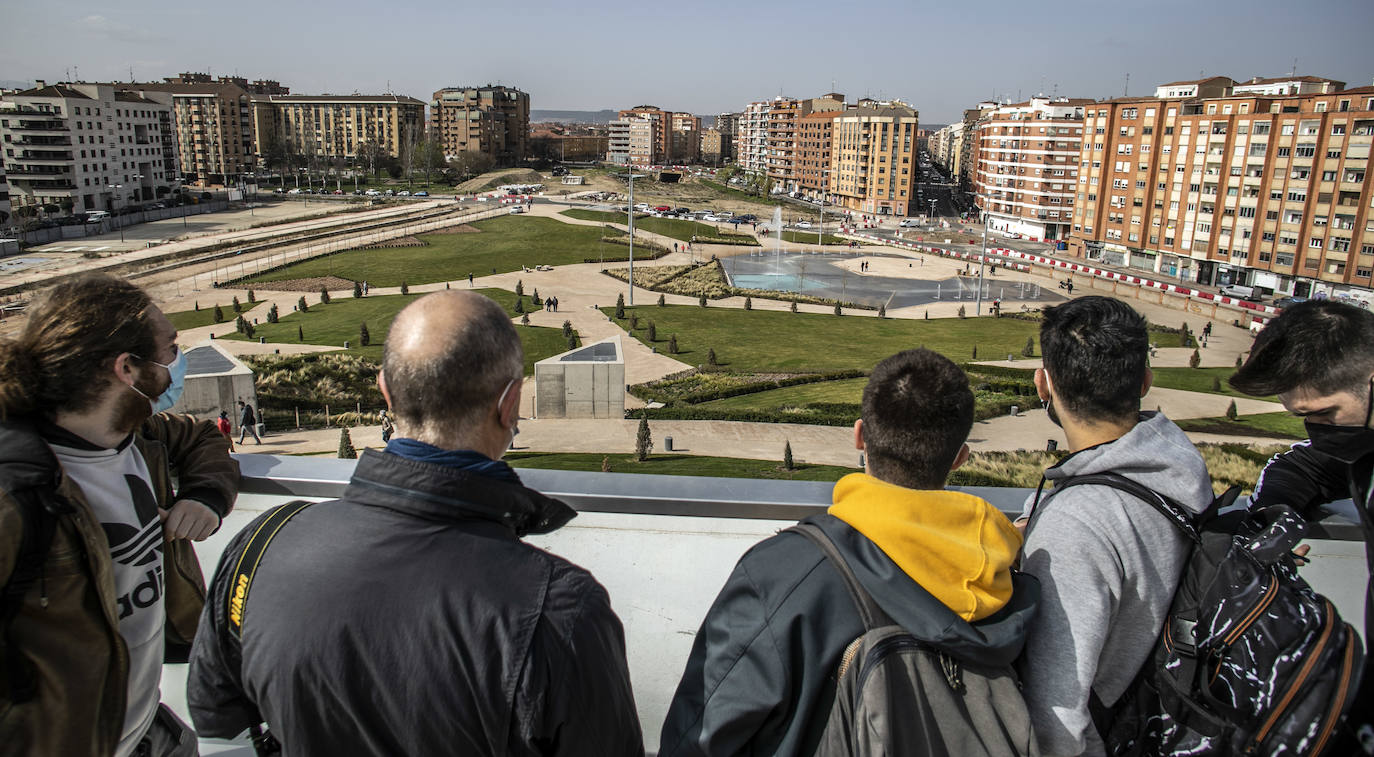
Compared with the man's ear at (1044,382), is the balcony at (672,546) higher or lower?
lower

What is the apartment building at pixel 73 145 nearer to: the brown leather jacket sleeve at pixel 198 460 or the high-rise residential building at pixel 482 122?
the high-rise residential building at pixel 482 122

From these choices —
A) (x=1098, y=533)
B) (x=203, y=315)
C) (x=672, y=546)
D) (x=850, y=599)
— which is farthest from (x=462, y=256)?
(x=850, y=599)

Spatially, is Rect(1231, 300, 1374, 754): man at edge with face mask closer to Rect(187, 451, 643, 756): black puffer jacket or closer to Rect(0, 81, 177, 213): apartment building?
Rect(187, 451, 643, 756): black puffer jacket

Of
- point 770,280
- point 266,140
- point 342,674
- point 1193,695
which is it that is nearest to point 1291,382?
point 1193,695

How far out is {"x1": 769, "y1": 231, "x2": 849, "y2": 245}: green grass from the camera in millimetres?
63250

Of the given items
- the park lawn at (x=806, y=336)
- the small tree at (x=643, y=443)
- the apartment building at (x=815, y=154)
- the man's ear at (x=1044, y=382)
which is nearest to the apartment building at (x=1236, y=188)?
the park lawn at (x=806, y=336)

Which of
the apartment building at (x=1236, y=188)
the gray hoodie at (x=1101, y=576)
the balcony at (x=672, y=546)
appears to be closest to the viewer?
the gray hoodie at (x=1101, y=576)

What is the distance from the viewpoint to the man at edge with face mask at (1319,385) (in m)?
2.40

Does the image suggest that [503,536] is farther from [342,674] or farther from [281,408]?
[281,408]

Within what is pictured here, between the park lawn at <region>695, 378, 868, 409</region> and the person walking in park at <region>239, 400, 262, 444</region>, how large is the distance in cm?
1010

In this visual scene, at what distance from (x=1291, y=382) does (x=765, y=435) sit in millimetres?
16781

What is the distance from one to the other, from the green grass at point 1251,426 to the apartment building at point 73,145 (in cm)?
7248

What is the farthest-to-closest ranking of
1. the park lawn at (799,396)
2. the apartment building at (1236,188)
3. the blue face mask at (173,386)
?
the apartment building at (1236,188) < the park lawn at (799,396) < the blue face mask at (173,386)

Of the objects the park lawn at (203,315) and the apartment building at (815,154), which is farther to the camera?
the apartment building at (815,154)
